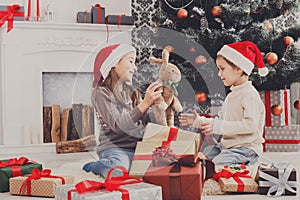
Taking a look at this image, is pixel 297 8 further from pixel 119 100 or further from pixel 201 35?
pixel 119 100

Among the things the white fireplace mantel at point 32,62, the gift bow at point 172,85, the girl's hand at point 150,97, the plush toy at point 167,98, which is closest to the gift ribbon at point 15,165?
the girl's hand at point 150,97

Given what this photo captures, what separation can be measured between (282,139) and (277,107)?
235 mm

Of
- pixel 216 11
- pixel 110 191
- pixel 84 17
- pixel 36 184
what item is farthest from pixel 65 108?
pixel 110 191

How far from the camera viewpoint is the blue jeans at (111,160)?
7.88ft

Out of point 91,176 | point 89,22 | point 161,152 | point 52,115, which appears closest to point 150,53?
point 89,22

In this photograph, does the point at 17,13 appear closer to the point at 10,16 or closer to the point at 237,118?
the point at 10,16

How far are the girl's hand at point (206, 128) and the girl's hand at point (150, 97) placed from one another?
0.37 m

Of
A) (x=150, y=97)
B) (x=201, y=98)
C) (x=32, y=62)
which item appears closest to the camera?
(x=150, y=97)

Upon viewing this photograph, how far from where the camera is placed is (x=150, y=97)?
244 cm

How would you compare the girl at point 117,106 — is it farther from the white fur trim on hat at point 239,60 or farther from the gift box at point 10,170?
the white fur trim on hat at point 239,60

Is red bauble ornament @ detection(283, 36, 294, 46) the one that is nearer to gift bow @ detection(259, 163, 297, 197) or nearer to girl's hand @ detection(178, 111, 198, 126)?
girl's hand @ detection(178, 111, 198, 126)

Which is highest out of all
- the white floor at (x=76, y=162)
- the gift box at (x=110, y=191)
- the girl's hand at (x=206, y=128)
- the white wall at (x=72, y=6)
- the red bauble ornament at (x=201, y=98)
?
the white wall at (x=72, y=6)

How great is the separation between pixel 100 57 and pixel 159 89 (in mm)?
366

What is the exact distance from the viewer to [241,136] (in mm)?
2738
